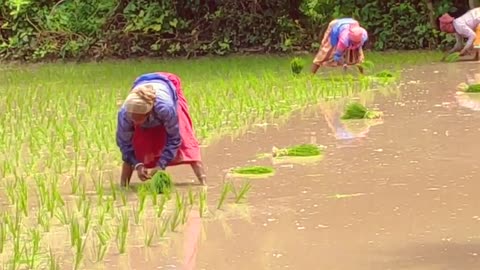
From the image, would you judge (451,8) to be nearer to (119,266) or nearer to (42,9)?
(42,9)

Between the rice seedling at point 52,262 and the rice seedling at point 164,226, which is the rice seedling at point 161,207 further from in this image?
the rice seedling at point 52,262

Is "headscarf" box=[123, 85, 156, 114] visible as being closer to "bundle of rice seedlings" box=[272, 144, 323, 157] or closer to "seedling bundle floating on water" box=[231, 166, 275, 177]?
"seedling bundle floating on water" box=[231, 166, 275, 177]

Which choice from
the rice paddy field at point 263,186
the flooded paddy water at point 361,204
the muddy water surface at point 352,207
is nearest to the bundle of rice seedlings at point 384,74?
the rice paddy field at point 263,186

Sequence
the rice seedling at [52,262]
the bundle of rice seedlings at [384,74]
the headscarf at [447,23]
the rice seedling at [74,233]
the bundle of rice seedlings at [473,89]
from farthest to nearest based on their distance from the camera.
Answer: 1. the headscarf at [447,23]
2. the bundle of rice seedlings at [384,74]
3. the bundle of rice seedlings at [473,89]
4. the rice seedling at [74,233]
5. the rice seedling at [52,262]

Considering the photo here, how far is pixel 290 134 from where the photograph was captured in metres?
7.36

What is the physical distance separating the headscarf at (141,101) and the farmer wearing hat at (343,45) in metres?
5.58

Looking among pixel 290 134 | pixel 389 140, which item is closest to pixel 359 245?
pixel 389 140

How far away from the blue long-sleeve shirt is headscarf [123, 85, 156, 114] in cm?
7

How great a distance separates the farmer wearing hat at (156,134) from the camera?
5344 mm

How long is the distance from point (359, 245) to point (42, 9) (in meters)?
14.7

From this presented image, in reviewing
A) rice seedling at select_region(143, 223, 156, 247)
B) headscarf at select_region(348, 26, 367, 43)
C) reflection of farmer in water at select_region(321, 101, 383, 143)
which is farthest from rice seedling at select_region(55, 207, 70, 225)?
headscarf at select_region(348, 26, 367, 43)

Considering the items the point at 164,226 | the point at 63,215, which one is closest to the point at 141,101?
the point at 63,215

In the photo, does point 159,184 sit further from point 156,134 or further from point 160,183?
point 156,134

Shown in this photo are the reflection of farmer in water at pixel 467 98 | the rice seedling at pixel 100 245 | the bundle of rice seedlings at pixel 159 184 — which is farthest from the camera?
the reflection of farmer in water at pixel 467 98
